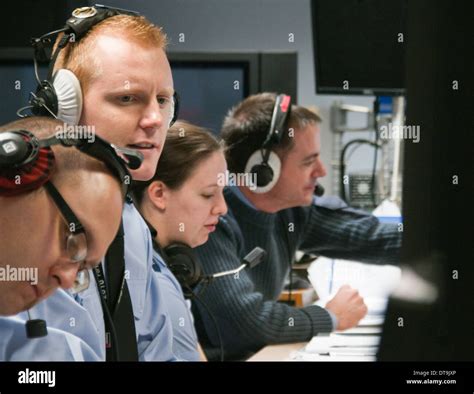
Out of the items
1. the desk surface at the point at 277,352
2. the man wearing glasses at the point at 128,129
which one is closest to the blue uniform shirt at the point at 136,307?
the man wearing glasses at the point at 128,129

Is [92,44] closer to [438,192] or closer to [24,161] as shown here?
[24,161]

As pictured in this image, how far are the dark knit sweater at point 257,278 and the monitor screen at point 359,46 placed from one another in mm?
221

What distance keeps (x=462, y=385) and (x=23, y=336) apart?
78 centimetres

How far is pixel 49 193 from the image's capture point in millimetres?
1277

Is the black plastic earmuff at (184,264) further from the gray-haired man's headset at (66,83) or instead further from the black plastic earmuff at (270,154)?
the gray-haired man's headset at (66,83)

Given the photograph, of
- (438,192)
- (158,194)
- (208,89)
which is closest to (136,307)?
(158,194)

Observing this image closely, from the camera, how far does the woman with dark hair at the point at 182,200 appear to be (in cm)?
152

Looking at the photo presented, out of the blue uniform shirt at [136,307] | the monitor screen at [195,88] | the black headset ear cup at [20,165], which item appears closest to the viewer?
the black headset ear cup at [20,165]

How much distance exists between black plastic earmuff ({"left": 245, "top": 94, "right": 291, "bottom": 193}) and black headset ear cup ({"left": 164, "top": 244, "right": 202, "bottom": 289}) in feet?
0.57

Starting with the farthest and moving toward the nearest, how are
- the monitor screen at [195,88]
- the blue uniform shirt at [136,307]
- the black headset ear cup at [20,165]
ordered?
the monitor screen at [195,88], the blue uniform shirt at [136,307], the black headset ear cup at [20,165]

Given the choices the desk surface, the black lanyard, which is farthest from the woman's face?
the desk surface

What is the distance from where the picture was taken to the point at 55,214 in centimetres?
128

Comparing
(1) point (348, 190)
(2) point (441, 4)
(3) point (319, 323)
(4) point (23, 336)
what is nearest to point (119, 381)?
(4) point (23, 336)

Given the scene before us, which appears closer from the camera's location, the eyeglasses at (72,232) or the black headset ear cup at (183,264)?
the eyeglasses at (72,232)
